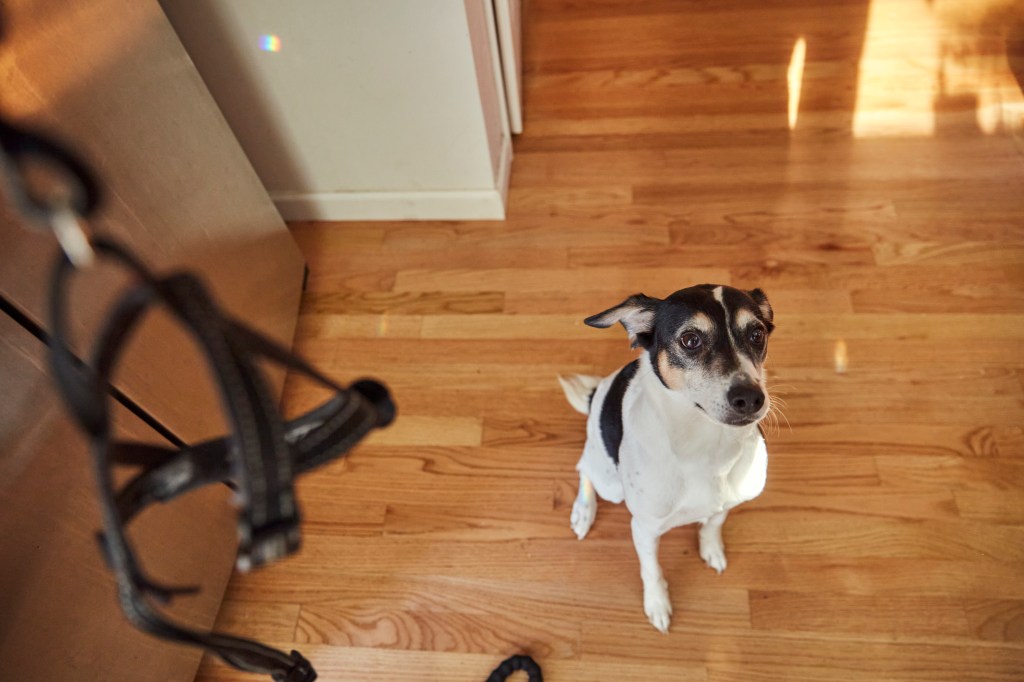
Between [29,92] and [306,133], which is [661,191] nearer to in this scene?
[306,133]

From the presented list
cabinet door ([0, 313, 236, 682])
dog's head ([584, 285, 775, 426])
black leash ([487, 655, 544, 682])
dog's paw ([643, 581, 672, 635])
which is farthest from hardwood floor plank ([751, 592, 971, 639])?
A: cabinet door ([0, 313, 236, 682])

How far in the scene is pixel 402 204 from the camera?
244 cm

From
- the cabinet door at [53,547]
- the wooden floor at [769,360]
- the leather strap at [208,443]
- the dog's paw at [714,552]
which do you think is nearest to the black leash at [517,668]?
the wooden floor at [769,360]

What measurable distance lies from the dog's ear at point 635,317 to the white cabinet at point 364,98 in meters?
1.04

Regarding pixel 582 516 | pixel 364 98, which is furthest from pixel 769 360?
pixel 364 98

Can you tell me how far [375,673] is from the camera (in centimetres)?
164

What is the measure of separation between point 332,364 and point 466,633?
3.15 feet

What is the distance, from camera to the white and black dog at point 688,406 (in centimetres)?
121

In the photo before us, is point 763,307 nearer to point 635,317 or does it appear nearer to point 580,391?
A: point 635,317

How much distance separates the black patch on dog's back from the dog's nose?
0.28m

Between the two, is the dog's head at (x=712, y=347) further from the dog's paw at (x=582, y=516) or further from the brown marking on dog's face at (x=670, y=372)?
the dog's paw at (x=582, y=516)

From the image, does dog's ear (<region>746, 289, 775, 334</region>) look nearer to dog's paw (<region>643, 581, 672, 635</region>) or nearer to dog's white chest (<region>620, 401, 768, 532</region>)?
dog's white chest (<region>620, 401, 768, 532</region>)

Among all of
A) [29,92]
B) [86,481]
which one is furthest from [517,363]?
[29,92]

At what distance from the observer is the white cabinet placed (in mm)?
1890
